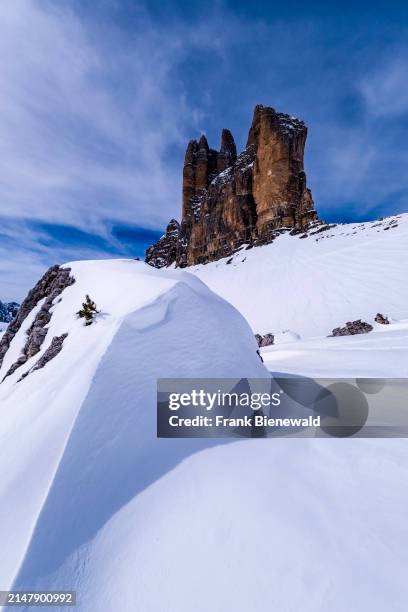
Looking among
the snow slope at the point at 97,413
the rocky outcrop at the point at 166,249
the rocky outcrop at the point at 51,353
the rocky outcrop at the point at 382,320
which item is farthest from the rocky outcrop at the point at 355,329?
the rocky outcrop at the point at 166,249

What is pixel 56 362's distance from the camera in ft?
14.3

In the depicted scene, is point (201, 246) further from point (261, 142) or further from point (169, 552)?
point (169, 552)

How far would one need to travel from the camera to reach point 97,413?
3.05m

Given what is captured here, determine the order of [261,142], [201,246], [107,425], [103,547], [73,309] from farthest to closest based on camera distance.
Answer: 1. [201,246]
2. [261,142]
3. [73,309]
4. [107,425]
5. [103,547]

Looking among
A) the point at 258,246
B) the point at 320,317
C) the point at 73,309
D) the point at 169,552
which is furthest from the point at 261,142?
the point at 169,552

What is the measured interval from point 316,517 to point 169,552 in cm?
142

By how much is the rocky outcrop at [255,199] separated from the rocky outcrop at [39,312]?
4894cm

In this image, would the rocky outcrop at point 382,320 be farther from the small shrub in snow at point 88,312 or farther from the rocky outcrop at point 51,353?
the rocky outcrop at point 51,353

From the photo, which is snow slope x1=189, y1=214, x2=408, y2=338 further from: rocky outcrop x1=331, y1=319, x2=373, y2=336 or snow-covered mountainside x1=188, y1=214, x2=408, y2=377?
rocky outcrop x1=331, y1=319, x2=373, y2=336

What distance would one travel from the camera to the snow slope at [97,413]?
2.25 m

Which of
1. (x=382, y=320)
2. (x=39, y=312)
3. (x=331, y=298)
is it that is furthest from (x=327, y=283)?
(x=39, y=312)

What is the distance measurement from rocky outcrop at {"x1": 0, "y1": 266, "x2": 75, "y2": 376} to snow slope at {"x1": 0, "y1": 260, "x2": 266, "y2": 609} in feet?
2.03

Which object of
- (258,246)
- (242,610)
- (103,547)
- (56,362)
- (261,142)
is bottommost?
(242,610)

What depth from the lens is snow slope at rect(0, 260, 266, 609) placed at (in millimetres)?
2252
